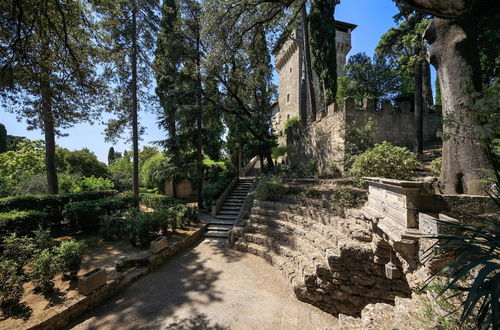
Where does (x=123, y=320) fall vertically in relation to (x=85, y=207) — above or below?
below

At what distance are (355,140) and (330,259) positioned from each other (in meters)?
5.96

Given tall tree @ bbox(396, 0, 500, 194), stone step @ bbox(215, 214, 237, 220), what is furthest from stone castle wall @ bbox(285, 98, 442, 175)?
stone step @ bbox(215, 214, 237, 220)

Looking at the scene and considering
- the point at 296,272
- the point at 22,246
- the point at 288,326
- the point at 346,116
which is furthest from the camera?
the point at 346,116

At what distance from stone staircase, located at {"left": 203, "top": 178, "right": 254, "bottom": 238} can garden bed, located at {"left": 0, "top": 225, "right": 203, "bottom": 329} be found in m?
1.76

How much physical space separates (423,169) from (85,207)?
12325 mm

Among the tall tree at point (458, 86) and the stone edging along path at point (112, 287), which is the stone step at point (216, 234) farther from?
the tall tree at point (458, 86)

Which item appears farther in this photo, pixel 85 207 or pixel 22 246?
pixel 85 207

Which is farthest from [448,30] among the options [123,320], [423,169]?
[123,320]

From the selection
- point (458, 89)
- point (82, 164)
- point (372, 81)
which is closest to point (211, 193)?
point (458, 89)

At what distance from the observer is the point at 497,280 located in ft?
4.38

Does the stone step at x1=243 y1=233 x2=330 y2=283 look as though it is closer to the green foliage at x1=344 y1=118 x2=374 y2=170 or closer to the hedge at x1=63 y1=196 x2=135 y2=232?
the green foliage at x1=344 y1=118 x2=374 y2=170

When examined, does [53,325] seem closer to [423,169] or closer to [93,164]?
[423,169]

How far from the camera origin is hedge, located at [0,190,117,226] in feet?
24.1

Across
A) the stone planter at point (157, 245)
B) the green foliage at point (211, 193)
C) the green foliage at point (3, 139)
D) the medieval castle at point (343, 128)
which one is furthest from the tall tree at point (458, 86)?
the green foliage at point (3, 139)
